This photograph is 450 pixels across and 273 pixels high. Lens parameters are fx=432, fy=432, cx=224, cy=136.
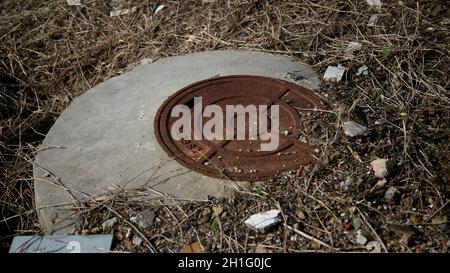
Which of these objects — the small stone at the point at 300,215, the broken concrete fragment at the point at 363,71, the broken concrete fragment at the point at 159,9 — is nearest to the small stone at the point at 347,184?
the small stone at the point at 300,215

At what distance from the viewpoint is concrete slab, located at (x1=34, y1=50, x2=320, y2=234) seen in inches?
85.1

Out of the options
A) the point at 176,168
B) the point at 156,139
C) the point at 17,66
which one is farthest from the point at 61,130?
the point at 17,66

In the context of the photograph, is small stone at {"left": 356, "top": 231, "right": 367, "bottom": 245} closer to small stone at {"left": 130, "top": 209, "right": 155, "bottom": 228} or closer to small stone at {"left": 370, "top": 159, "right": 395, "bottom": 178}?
small stone at {"left": 370, "top": 159, "right": 395, "bottom": 178}

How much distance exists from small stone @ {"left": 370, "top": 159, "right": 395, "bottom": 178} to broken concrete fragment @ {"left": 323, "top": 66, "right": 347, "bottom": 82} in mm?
807

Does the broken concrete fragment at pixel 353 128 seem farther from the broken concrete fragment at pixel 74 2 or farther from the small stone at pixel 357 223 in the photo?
the broken concrete fragment at pixel 74 2

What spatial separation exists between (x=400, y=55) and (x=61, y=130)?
225 cm

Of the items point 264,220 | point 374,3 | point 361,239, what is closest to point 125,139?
point 264,220

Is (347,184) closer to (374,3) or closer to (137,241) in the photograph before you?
(137,241)

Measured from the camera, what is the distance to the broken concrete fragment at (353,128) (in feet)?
7.61

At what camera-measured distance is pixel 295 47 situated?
3.20m

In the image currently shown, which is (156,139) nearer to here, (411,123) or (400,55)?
(411,123)

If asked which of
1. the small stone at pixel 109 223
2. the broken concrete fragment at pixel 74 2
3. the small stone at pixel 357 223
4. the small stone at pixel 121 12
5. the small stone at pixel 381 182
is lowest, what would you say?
the small stone at pixel 357 223

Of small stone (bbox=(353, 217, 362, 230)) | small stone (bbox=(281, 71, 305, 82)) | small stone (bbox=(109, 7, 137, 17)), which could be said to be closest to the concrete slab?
small stone (bbox=(281, 71, 305, 82))

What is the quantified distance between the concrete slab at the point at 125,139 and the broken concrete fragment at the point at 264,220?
0.72 feet
